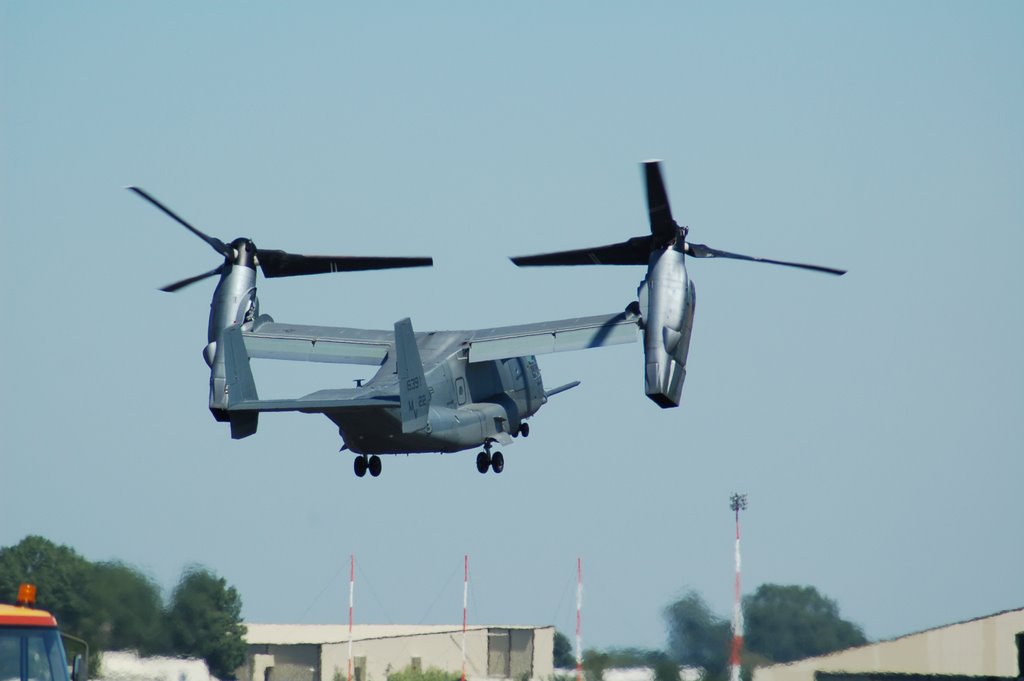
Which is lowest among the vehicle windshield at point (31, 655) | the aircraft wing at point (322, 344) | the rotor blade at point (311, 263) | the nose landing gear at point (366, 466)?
the vehicle windshield at point (31, 655)

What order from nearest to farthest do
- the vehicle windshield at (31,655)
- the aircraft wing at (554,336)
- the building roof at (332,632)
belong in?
the vehicle windshield at (31,655) < the aircraft wing at (554,336) < the building roof at (332,632)

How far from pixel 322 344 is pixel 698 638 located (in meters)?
15.6

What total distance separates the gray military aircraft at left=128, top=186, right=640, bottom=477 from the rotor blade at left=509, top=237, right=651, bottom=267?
1.37 m

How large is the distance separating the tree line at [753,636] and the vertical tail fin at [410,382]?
21.8 ft

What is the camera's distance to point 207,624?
1255 inches

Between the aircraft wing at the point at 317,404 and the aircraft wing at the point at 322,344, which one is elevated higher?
the aircraft wing at the point at 322,344

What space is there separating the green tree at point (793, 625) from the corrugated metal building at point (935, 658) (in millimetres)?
537

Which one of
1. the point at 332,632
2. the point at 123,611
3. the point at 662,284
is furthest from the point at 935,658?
the point at 332,632

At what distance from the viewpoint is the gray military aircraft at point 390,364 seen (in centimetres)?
3291

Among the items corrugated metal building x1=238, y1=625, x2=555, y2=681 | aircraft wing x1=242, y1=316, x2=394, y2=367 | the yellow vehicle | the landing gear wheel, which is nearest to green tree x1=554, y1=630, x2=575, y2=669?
corrugated metal building x1=238, y1=625, x2=555, y2=681

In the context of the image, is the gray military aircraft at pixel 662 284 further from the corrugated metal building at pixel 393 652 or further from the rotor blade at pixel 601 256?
the corrugated metal building at pixel 393 652

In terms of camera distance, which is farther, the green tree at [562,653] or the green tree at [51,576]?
the green tree at [562,653]

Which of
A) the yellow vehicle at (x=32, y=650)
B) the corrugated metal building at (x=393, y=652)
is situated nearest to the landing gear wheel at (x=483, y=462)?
the corrugated metal building at (x=393, y=652)

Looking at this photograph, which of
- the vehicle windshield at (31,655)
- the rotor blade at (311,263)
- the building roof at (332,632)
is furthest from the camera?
the building roof at (332,632)
